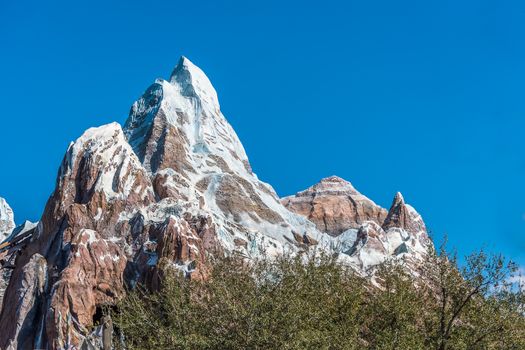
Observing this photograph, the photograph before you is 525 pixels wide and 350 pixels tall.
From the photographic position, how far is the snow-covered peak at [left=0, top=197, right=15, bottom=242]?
116 m

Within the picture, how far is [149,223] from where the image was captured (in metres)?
58.5

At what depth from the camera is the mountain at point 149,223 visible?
50.2 metres

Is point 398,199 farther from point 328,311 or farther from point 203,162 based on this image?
point 328,311

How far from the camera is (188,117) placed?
91812mm

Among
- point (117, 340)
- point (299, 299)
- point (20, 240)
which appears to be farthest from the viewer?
point (20, 240)

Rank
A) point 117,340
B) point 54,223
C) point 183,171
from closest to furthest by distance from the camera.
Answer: point 117,340 → point 54,223 → point 183,171

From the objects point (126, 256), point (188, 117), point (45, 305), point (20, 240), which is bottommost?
point (45, 305)

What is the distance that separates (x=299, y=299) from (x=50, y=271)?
29.9 metres

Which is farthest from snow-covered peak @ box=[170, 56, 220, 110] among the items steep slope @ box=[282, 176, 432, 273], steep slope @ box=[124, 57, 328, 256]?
steep slope @ box=[282, 176, 432, 273]

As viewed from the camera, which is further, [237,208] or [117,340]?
[237,208]

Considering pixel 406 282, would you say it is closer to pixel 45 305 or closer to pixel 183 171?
pixel 45 305

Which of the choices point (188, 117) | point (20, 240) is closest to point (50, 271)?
point (20, 240)

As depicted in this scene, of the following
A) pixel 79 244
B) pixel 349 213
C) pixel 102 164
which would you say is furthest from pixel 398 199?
pixel 79 244

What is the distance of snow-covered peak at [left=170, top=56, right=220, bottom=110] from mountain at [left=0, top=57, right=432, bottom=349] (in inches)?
7.5
